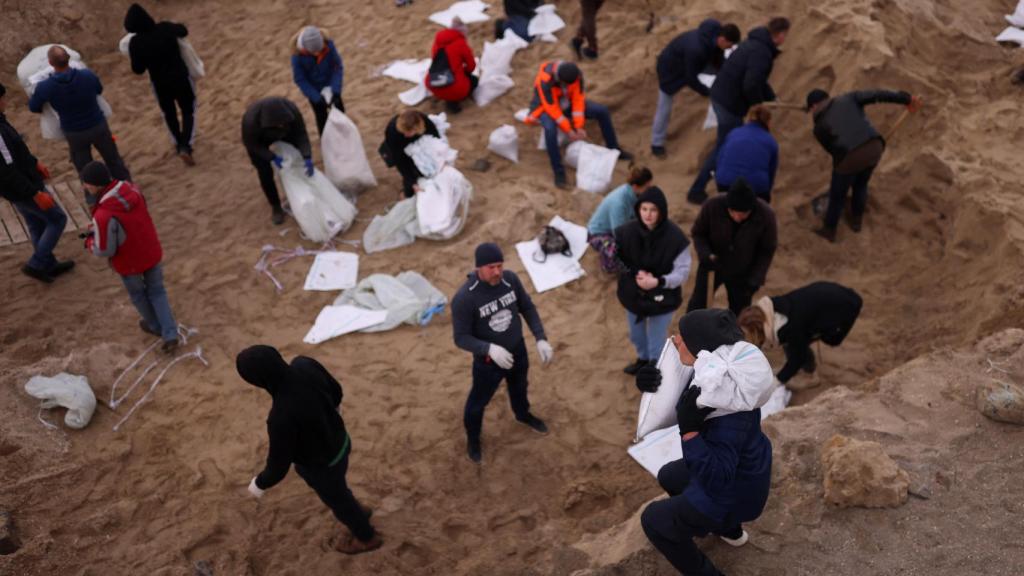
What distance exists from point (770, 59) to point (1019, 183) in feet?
7.93

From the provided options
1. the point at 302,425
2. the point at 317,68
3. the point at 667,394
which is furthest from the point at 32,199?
the point at 667,394

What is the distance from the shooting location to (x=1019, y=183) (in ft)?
21.0

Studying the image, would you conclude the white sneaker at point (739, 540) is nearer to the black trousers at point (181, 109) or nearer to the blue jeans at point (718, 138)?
the blue jeans at point (718, 138)

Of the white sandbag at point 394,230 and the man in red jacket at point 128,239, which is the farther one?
the white sandbag at point 394,230

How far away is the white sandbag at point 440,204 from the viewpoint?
7.04m

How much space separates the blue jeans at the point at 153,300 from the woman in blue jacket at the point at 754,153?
15.4 feet

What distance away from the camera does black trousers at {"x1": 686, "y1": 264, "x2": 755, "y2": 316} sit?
18.0 ft

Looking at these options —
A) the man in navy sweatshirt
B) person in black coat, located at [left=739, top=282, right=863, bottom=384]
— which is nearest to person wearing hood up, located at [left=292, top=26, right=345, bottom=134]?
the man in navy sweatshirt

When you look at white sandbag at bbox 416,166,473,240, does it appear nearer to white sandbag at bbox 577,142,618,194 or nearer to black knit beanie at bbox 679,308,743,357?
white sandbag at bbox 577,142,618,194

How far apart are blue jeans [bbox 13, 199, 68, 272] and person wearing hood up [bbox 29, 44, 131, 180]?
1.50 ft

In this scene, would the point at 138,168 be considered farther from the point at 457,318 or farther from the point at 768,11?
the point at 768,11

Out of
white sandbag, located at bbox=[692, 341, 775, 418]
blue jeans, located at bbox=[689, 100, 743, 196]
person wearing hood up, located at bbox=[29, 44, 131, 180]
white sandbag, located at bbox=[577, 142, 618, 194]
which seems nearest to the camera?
white sandbag, located at bbox=[692, 341, 775, 418]

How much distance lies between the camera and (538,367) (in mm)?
5902

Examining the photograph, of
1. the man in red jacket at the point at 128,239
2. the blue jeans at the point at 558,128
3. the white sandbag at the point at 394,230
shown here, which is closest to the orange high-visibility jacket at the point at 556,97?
the blue jeans at the point at 558,128
